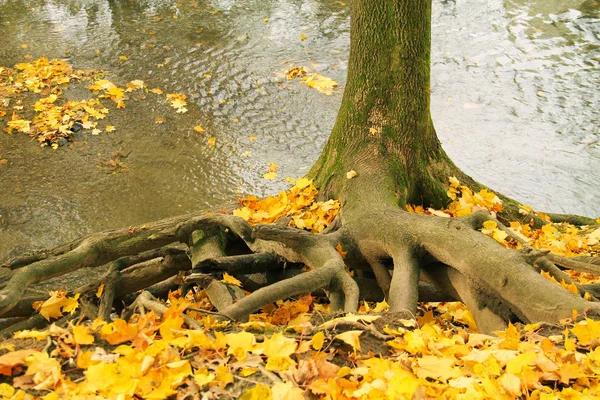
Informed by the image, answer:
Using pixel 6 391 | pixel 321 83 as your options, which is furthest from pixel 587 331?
pixel 321 83

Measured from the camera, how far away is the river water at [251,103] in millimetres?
5492

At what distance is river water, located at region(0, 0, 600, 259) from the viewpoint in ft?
18.0

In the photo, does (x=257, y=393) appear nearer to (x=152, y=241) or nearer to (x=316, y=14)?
(x=152, y=241)

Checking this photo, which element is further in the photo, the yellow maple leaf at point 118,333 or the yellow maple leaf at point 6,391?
the yellow maple leaf at point 118,333

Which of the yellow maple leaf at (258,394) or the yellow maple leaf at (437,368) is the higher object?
the yellow maple leaf at (258,394)

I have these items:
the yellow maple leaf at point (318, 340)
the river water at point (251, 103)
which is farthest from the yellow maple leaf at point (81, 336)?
the river water at point (251, 103)

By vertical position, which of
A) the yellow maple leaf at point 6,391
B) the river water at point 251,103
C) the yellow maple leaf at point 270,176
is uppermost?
the yellow maple leaf at point 6,391

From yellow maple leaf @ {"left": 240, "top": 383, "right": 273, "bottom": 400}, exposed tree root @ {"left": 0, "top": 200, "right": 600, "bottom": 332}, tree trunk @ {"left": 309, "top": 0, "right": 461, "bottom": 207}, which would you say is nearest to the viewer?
yellow maple leaf @ {"left": 240, "top": 383, "right": 273, "bottom": 400}

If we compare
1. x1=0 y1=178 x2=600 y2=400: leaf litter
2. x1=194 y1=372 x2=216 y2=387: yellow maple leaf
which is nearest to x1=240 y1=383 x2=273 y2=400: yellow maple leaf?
x1=0 y1=178 x2=600 y2=400: leaf litter

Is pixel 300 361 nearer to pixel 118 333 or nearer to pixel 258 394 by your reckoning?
pixel 258 394

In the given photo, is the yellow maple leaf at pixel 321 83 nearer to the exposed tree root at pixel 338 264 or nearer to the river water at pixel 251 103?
the river water at pixel 251 103

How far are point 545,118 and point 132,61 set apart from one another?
17.4ft

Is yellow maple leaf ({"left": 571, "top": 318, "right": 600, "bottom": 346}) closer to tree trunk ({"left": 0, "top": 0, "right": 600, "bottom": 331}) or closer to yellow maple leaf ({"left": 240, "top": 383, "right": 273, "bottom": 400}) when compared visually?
tree trunk ({"left": 0, "top": 0, "right": 600, "bottom": 331})

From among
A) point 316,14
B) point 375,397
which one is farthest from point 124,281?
point 316,14
